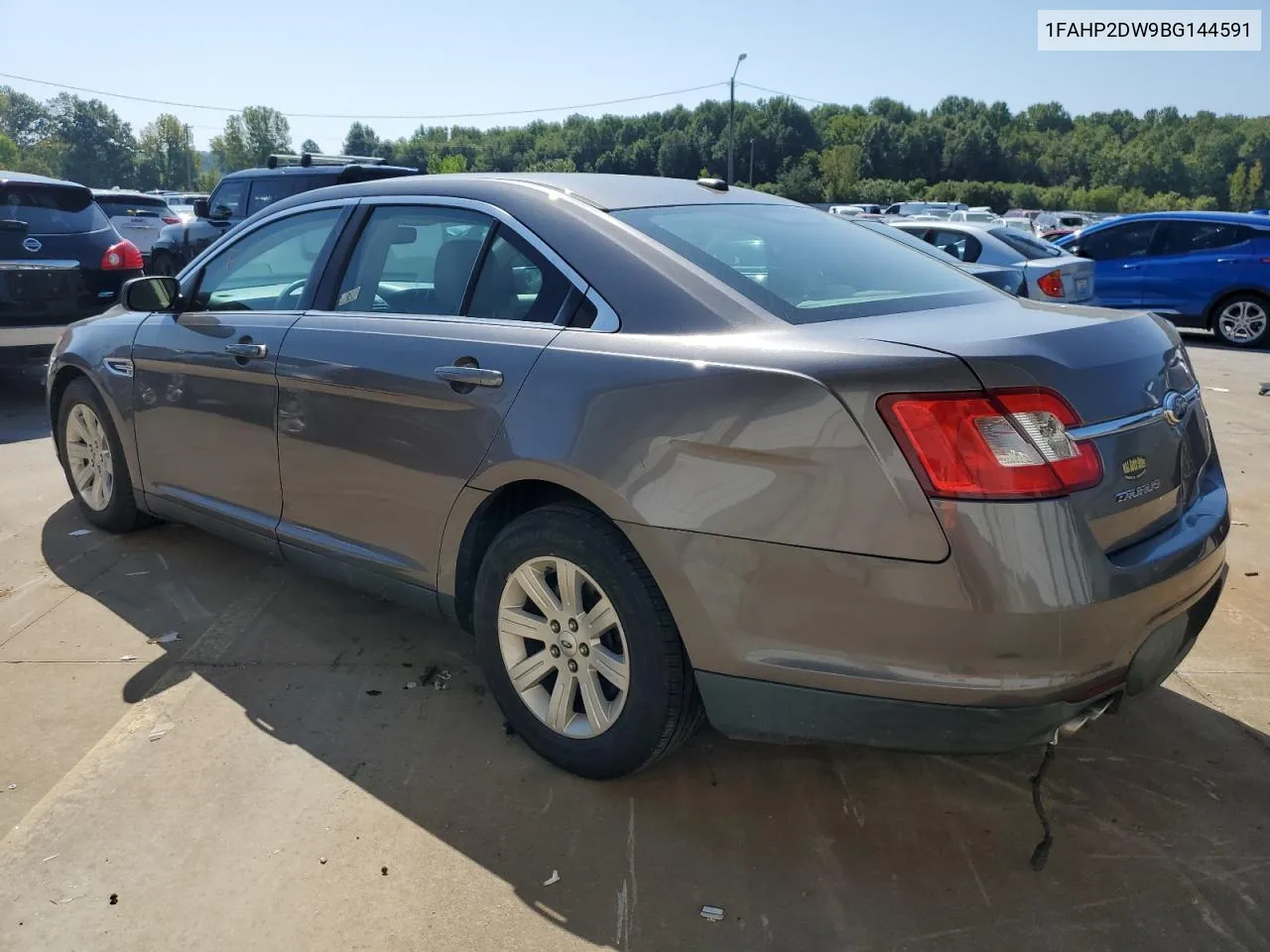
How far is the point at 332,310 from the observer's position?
3.49 m

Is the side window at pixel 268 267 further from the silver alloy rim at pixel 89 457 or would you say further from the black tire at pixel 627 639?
the black tire at pixel 627 639

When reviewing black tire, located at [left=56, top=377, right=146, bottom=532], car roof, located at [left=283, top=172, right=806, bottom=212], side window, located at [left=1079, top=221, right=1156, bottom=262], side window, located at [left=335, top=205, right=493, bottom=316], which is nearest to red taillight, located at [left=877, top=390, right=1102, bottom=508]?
car roof, located at [left=283, top=172, right=806, bottom=212]

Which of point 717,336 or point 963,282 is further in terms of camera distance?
point 963,282

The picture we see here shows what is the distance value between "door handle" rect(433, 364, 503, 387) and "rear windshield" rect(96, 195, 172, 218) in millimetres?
16184

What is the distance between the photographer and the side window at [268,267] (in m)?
3.71

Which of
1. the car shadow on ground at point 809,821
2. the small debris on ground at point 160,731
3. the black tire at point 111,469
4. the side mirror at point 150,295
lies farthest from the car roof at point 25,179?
the small debris on ground at point 160,731

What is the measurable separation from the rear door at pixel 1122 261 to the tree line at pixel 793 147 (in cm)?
7812

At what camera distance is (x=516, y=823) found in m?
2.67

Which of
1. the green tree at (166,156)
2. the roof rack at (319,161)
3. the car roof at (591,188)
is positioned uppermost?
the car roof at (591,188)

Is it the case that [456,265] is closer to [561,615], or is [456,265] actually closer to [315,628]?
[561,615]

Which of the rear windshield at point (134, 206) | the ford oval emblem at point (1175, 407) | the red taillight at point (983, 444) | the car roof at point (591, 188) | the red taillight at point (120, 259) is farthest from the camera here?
the rear windshield at point (134, 206)

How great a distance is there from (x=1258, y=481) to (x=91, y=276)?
8563mm

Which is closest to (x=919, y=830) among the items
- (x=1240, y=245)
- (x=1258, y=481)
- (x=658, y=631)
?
(x=658, y=631)

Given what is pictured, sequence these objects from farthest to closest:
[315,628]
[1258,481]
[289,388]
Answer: [1258,481], [315,628], [289,388]
